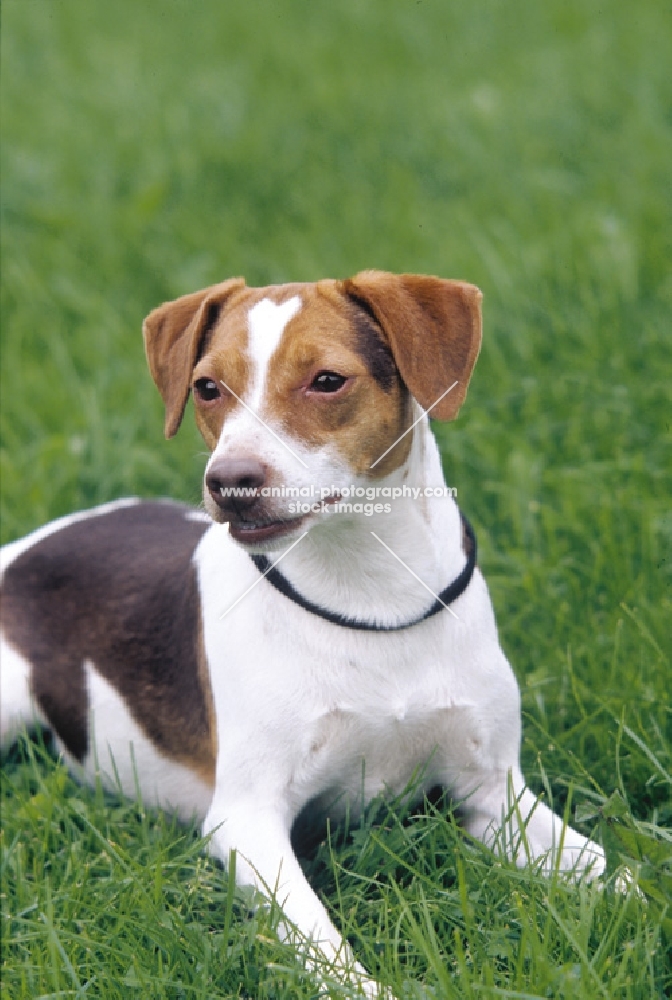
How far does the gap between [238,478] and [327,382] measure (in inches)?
12.7

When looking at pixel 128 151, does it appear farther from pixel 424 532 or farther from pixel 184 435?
pixel 424 532

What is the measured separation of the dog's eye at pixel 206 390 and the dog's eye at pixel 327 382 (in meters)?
0.25

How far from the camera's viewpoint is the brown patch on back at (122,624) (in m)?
3.42

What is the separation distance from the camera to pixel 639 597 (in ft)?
12.9

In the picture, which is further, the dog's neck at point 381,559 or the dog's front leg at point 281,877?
the dog's neck at point 381,559

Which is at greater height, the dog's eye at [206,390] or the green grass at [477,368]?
the dog's eye at [206,390]

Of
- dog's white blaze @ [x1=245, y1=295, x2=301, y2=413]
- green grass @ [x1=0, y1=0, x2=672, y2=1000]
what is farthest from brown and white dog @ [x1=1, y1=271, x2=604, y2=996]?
green grass @ [x1=0, y1=0, x2=672, y2=1000]

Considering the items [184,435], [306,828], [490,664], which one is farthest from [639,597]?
[184,435]

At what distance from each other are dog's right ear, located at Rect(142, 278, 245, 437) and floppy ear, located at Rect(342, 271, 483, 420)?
41 cm

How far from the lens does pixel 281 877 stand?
2895 millimetres

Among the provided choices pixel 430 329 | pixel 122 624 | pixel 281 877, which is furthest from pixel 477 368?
pixel 281 877

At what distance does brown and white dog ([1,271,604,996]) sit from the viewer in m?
2.80

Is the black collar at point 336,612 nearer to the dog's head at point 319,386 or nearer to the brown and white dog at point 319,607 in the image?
the brown and white dog at point 319,607

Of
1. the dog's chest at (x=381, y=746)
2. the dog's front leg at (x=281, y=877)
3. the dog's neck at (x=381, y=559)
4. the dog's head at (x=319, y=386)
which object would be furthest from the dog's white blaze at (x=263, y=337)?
the dog's front leg at (x=281, y=877)
